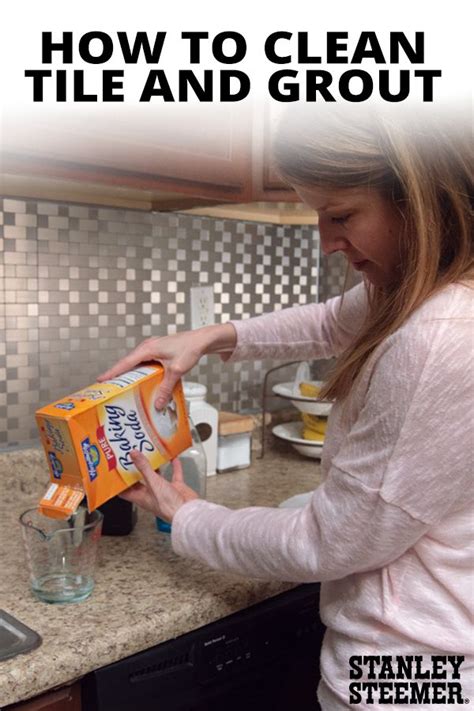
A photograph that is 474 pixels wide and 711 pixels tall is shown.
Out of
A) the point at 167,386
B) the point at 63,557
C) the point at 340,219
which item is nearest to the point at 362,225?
the point at 340,219

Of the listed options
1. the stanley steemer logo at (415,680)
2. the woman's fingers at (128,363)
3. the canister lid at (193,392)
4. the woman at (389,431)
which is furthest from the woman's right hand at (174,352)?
the stanley steemer logo at (415,680)

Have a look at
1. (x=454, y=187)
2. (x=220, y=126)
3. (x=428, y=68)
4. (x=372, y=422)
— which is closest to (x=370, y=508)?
(x=372, y=422)

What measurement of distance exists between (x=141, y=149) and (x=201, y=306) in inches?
23.8

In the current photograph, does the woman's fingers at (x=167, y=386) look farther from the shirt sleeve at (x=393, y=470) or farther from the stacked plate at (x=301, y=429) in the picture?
the stacked plate at (x=301, y=429)

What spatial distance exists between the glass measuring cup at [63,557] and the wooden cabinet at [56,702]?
0.42ft

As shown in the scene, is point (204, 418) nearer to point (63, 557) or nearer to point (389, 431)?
point (63, 557)

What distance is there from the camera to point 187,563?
1.12m

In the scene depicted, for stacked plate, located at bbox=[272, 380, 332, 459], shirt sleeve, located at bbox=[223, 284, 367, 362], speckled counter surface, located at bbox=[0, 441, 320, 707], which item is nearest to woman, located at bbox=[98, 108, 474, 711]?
speckled counter surface, located at bbox=[0, 441, 320, 707]

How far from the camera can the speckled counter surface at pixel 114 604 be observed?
0.83 meters

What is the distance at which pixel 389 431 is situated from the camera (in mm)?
750

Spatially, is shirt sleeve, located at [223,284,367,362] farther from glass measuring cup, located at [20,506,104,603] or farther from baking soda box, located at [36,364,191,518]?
glass measuring cup, located at [20,506,104,603]

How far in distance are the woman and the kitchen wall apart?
68cm

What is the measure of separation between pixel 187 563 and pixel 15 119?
2.30 ft

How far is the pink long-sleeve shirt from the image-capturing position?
73 cm
